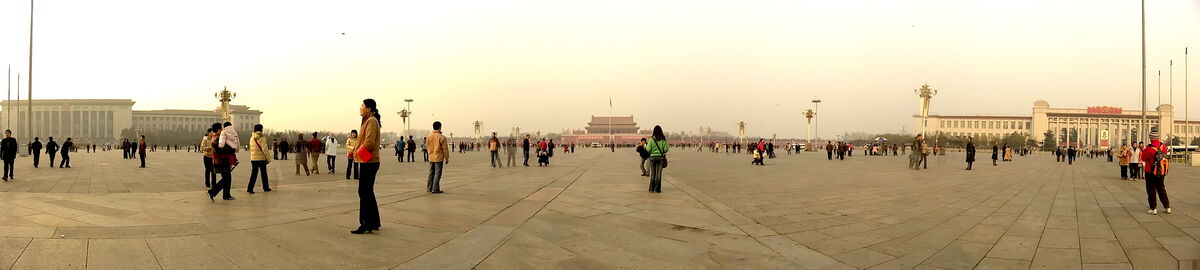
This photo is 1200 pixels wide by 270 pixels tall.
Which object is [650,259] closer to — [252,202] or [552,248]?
[552,248]

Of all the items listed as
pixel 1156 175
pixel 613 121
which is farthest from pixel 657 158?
pixel 613 121

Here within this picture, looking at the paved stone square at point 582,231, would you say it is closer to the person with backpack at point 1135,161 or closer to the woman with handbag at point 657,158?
the woman with handbag at point 657,158

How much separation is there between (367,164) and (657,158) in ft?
18.7

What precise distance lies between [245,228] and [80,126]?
165m

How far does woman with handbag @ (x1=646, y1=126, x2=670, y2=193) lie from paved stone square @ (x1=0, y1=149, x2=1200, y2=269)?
586 mm

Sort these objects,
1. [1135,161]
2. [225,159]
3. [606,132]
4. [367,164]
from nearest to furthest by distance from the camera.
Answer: [367,164] → [225,159] → [1135,161] → [606,132]

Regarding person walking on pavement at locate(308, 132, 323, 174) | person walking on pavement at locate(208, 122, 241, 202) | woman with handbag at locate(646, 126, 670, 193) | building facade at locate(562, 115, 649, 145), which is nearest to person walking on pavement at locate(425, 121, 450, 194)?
person walking on pavement at locate(208, 122, 241, 202)

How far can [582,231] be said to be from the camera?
5.90 metres

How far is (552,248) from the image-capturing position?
501cm

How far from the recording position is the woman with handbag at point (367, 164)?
549 centimetres

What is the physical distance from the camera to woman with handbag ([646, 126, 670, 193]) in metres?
10.5

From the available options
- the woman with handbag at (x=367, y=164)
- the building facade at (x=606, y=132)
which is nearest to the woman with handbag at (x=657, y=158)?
the woman with handbag at (x=367, y=164)

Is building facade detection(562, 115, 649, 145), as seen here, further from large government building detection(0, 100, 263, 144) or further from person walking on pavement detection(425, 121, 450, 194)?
person walking on pavement detection(425, 121, 450, 194)

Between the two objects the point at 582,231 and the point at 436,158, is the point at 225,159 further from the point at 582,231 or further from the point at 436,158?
the point at 582,231
